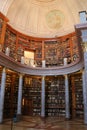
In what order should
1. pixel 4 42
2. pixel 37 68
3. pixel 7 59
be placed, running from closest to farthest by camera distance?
pixel 7 59
pixel 4 42
pixel 37 68

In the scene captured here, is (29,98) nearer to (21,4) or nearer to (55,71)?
(55,71)

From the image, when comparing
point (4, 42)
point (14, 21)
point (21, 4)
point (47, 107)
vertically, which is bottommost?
point (47, 107)

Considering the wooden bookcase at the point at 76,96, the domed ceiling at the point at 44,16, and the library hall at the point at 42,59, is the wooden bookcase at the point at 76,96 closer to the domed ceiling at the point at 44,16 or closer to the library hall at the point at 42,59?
the library hall at the point at 42,59

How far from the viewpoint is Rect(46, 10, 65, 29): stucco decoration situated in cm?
1310

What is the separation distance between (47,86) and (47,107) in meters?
1.58

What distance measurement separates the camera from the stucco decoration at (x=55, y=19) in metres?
13.1

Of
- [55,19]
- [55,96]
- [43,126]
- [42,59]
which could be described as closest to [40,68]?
[42,59]

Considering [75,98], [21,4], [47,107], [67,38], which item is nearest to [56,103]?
[47,107]

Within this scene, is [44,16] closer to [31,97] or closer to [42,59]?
[42,59]

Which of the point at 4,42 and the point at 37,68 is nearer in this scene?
the point at 4,42

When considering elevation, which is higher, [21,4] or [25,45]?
[21,4]

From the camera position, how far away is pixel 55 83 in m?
12.4

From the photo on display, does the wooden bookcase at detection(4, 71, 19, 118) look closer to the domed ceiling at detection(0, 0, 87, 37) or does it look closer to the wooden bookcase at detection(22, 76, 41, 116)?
the wooden bookcase at detection(22, 76, 41, 116)

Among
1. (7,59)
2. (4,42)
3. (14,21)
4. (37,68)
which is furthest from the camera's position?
(14,21)
